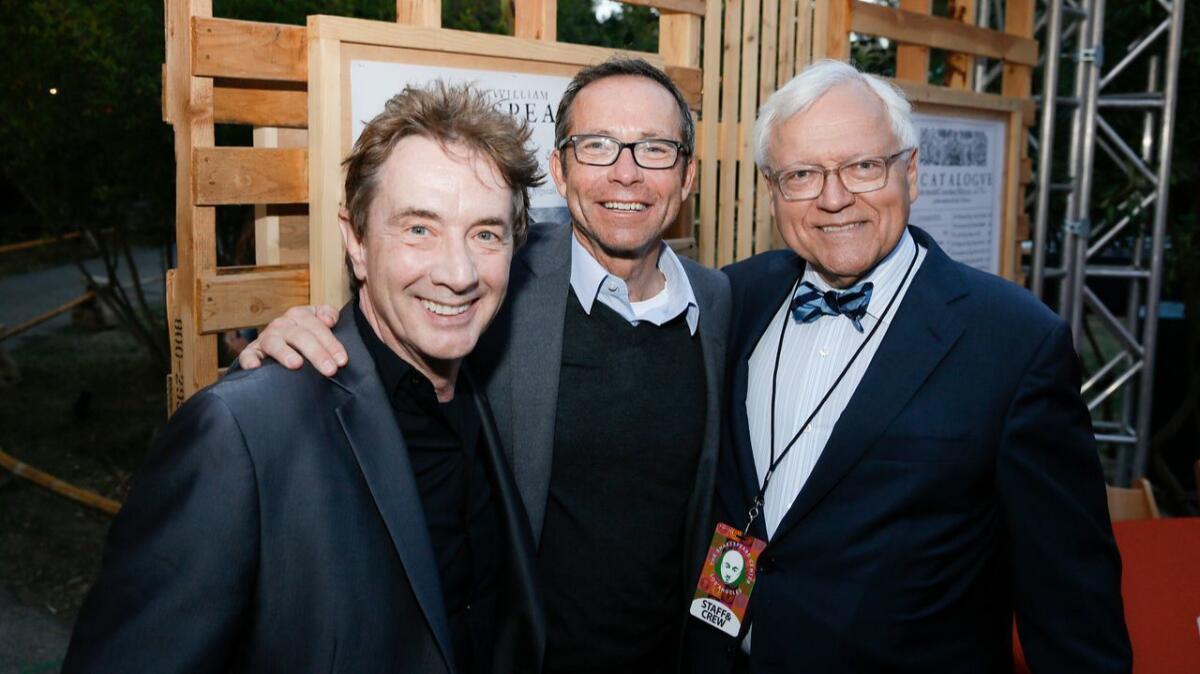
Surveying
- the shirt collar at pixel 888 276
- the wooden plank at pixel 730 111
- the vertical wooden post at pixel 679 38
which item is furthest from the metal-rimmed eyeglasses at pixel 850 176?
the wooden plank at pixel 730 111

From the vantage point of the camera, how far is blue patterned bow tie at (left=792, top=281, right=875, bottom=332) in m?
2.40

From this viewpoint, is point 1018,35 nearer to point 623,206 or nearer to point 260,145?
point 623,206

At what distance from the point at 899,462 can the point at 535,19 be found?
78.3 inches

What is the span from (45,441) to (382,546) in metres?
7.87

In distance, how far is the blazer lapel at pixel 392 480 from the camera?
169 cm

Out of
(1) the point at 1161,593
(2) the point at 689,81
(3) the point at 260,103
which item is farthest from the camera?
(2) the point at 689,81

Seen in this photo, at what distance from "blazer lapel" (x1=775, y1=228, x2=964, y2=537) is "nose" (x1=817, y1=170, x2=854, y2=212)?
293mm

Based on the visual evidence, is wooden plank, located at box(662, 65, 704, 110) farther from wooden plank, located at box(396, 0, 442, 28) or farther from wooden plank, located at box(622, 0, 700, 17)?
wooden plank, located at box(396, 0, 442, 28)

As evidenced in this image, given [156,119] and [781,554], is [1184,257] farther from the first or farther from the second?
[156,119]

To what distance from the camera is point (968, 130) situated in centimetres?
541

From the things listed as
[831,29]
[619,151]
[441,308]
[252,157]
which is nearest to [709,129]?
[831,29]

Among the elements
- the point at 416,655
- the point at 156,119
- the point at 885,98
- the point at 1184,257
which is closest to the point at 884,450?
the point at 885,98

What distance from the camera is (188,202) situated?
106 inches

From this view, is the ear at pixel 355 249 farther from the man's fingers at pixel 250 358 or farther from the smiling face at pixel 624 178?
the smiling face at pixel 624 178
